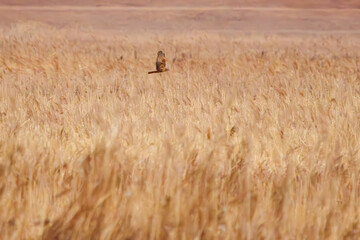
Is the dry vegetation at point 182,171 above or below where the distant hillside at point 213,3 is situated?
below

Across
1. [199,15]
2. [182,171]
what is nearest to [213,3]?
[199,15]

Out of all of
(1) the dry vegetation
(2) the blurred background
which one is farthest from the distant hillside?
(1) the dry vegetation

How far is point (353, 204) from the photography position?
2234 mm

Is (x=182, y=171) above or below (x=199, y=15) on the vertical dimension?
above

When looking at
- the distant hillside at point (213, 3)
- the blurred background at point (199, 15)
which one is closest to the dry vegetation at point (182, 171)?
the blurred background at point (199, 15)

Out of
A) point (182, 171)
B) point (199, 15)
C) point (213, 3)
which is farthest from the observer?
point (213, 3)

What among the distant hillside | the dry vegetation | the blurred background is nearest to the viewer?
the dry vegetation

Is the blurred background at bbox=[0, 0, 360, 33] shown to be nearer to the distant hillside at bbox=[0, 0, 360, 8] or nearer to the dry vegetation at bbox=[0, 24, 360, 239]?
the distant hillside at bbox=[0, 0, 360, 8]

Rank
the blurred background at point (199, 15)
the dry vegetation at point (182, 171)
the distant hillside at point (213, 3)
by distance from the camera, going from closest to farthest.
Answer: the dry vegetation at point (182, 171) → the blurred background at point (199, 15) → the distant hillside at point (213, 3)

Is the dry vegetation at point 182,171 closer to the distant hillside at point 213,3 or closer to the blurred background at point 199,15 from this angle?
the blurred background at point 199,15

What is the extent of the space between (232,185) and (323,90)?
3.16 m

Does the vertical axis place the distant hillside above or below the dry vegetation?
above

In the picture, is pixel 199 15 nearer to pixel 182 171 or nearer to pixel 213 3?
pixel 213 3

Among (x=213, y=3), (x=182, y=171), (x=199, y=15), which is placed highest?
(x=213, y=3)
